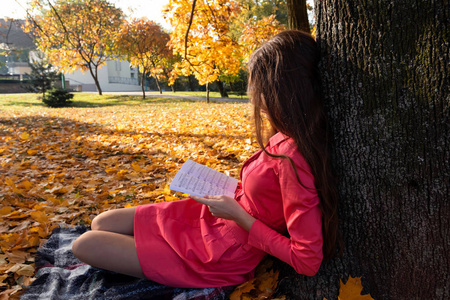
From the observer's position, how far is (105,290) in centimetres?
180

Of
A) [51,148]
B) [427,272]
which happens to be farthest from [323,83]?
[51,148]

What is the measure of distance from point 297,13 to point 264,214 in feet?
11.6

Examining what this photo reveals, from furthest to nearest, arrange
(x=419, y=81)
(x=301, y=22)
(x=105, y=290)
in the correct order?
(x=301, y=22) → (x=105, y=290) → (x=419, y=81)

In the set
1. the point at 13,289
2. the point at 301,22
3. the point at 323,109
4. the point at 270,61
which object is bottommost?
the point at 13,289

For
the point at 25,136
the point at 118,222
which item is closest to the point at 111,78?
the point at 25,136

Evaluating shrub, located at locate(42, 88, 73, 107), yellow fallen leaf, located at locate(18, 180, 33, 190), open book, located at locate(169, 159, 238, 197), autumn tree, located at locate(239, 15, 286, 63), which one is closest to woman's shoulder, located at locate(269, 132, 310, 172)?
open book, located at locate(169, 159, 238, 197)

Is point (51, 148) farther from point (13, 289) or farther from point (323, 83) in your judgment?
point (323, 83)

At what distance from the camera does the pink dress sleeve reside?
1.43 meters

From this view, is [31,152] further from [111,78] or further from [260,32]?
[111,78]

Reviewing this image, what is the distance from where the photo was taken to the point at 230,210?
63.7 inches

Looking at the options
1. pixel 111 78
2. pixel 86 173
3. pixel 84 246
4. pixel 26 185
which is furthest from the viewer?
pixel 111 78

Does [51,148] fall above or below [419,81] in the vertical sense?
below

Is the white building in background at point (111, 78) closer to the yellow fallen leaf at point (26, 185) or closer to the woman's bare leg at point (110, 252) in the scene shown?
the yellow fallen leaf at point (26, 185)

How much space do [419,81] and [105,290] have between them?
1.86 meters
